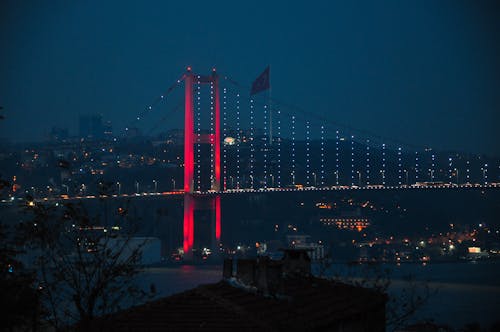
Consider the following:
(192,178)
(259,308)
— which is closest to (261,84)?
(192,178)

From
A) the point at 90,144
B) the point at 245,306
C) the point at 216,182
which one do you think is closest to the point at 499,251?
the point at 216,182

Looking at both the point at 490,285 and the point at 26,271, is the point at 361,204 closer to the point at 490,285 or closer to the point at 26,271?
the point at 490,285

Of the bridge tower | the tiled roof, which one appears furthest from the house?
the bridge tower

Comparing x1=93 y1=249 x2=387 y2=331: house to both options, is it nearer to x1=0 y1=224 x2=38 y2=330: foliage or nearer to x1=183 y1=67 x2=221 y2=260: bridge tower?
x1=0 y1=224 x2=38 y2=330: foliage

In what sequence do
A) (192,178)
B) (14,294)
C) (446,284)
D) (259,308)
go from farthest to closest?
1. (192,178)
2. (446,284)
3. (259,308)
4. (14,294)

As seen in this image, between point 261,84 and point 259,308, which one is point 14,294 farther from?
point 261,84

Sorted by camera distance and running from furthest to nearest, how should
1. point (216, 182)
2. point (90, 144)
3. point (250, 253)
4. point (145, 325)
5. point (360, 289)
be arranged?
point (90, 144)
point (250, 253)
point (216, 182)
point (360, 289)
point (145, 325)

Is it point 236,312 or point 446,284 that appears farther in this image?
point 446,284
